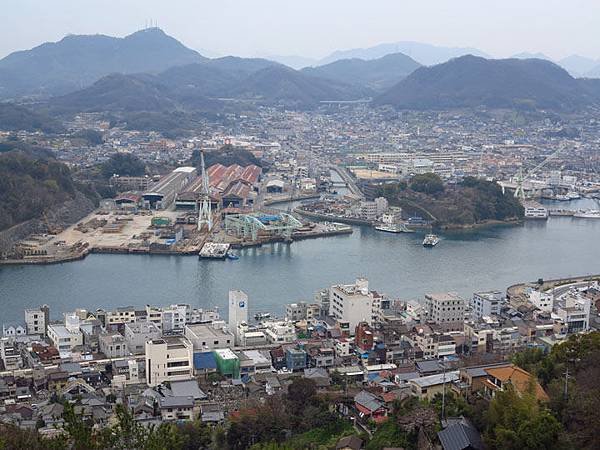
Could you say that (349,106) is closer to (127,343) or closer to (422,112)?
(422,112)

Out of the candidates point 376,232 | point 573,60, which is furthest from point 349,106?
point 573,60

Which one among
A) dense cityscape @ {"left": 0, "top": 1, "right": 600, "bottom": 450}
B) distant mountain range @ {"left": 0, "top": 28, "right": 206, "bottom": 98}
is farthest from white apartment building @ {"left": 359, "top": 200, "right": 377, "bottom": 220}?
distant mountain range @ {"left": 0, "top": 28, "right": 206, "bottom": 98}

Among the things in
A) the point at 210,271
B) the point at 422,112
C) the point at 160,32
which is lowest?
the point at 210,271

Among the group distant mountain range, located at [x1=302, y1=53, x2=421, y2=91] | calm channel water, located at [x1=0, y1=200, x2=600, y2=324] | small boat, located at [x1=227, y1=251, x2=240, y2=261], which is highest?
distant mountain range, located at [x1=302, y1=53, x2=421, y2=91]

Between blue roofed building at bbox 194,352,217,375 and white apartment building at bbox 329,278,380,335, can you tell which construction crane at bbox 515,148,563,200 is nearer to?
white apartment building at bbox 329,278,380,335

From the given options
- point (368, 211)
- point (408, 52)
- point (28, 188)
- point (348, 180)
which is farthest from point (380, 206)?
point (408, 52)

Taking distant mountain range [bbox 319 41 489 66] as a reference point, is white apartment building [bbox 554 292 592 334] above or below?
below

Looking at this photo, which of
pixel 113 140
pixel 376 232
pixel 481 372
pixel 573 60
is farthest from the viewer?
pixel 573 60

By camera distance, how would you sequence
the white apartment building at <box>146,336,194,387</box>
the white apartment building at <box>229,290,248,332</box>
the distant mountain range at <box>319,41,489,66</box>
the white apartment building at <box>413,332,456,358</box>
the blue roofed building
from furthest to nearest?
1. the distant mountain range at <box>319,41,489,66</box>
2. the white apartment building at <box>229,290,248,332</box>
3. the white apartment building at <box>413,332,456,358</box>
4. the blue roofed building
5. the white apartment building at <box>146,336,194,387</box>
